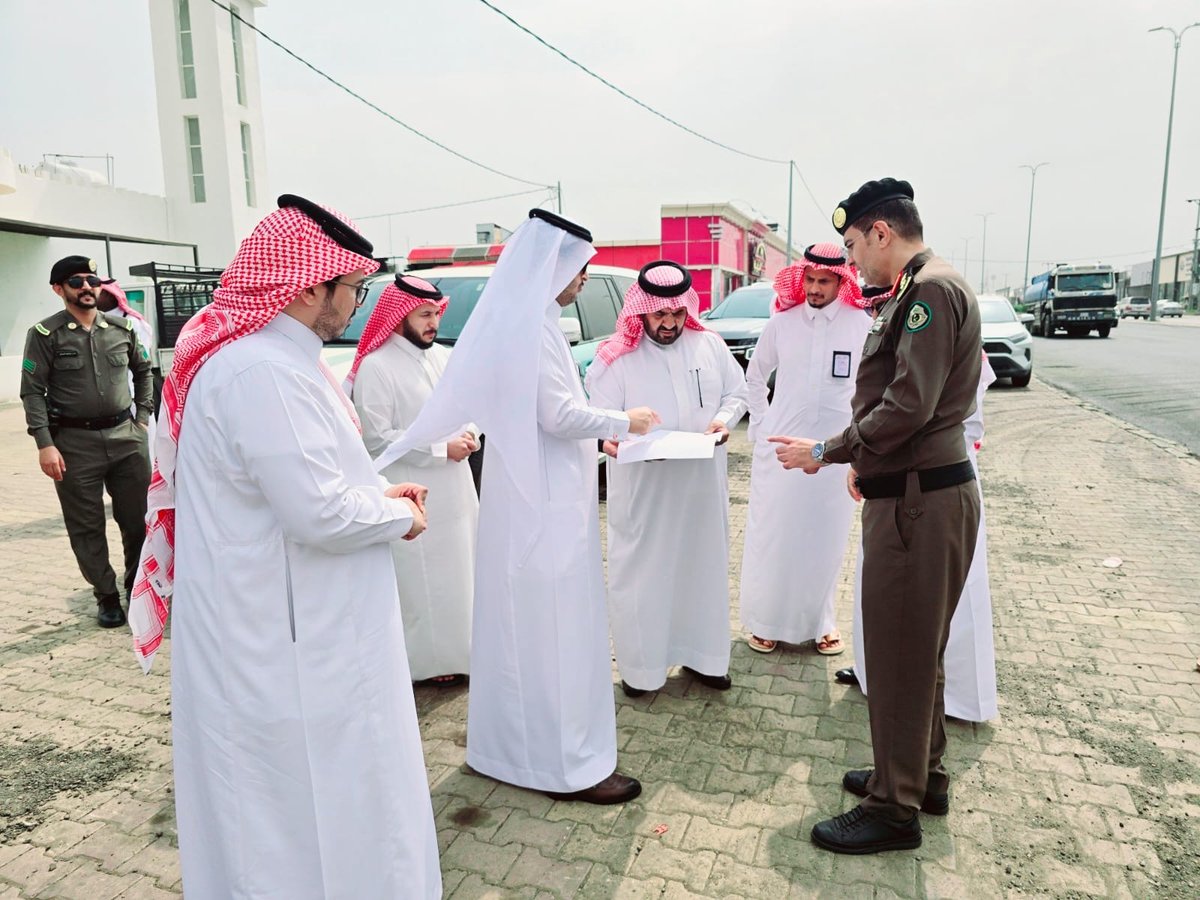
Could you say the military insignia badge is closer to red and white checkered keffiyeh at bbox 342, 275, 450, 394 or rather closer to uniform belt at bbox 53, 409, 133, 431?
red and white checkered keffiyeh at bbox 342, 275, 450, 394

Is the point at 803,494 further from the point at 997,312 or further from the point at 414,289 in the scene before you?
the point at 997,312

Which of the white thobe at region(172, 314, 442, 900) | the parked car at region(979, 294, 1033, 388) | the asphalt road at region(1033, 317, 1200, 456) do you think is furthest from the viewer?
the parked car at region(979, 294, 1033, 388)

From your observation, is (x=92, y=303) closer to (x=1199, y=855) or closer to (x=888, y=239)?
(x=888, y=239)

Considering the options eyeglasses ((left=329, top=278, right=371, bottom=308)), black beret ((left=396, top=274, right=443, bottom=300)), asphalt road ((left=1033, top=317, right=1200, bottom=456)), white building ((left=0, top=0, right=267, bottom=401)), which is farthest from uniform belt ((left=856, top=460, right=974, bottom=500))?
white building ((left=0, top=0, right=267, bottom=401))

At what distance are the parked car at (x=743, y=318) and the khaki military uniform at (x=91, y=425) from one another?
24.9ft

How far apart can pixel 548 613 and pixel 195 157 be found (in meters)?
28.3

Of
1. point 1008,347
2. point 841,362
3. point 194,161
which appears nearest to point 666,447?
point 841,362

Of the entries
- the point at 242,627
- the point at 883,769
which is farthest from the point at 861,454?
the point at 242,627

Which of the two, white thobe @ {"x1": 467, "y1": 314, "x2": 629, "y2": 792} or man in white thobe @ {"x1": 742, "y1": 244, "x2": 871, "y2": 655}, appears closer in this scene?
white thobe @ {"x1": 467, "y1": 314, "x2": 629, "y2": 792}

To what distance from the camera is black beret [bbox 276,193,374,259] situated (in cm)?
206

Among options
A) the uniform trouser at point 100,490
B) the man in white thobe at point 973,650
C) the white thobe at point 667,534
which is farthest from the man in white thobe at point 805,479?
the uniform trouser at point 100,490

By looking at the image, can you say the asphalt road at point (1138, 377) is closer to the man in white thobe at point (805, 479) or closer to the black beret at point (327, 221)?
the man in white thobe at point (805, 479)

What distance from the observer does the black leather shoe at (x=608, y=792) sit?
3021 millimetres

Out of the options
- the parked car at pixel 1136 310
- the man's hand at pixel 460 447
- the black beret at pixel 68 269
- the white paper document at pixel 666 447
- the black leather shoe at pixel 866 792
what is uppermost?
the parked car at pixel 1136 310
